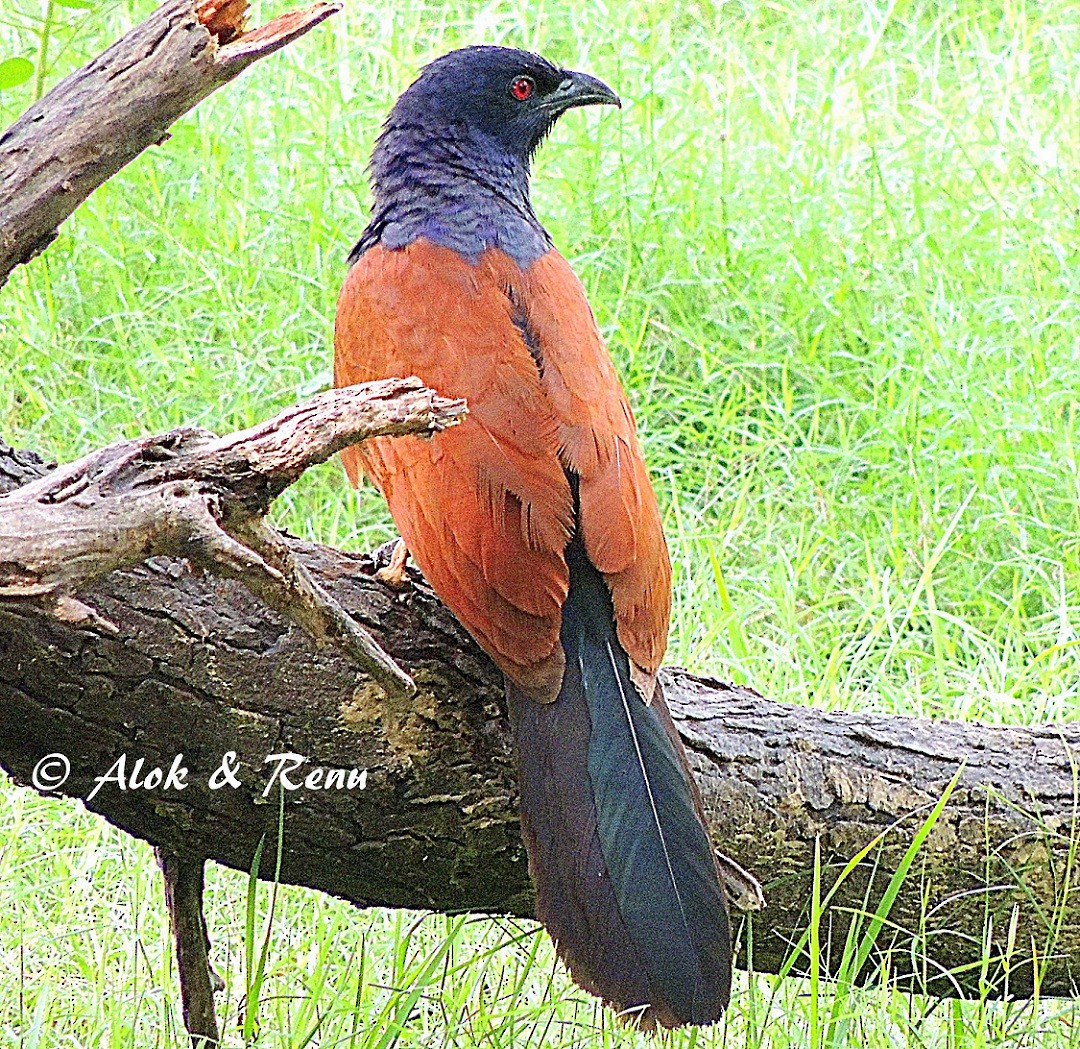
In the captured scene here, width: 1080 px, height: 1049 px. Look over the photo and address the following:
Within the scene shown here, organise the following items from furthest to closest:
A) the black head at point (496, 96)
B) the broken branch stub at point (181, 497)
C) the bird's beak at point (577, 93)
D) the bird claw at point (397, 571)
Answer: the bird's beak at point (577, 93) < the black head at point (496, 96) < the bird claw at point (397, 571) < the broken branch stub at point (181, 497)

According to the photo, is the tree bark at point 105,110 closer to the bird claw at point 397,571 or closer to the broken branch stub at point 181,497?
the broken branch stub at point 181,497

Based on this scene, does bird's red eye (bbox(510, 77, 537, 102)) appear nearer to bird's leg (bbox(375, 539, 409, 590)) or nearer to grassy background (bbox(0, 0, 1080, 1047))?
bird's leg (bbox(375, 539, 409, 590))

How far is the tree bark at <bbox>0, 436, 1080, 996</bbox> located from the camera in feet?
6.29

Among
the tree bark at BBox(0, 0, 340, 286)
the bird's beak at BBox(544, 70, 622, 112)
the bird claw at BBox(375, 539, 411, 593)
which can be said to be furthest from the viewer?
the bird's beak at BBox(544, 70, 622, 112)

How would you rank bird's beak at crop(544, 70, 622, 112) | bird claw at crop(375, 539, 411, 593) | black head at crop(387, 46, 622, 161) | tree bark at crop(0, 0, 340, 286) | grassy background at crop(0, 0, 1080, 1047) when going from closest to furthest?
tree bark at crop(0, 0, 340, 286) < bird claw at crop(375, 539, 411, 593) < black head at crop(387, 46, 622, 161) < bird's beak at crop(544, 70, 622, 112) < grassy background at crop(0, 0, 1080, 1047)

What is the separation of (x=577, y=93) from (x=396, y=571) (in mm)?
1216

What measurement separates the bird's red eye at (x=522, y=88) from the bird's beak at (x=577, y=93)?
41 mm

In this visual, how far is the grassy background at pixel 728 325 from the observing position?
11.3 feet

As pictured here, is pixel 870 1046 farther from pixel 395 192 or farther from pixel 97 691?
pixel 395 192

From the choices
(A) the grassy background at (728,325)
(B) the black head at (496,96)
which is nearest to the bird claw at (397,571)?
(A) the grassy background at (728,325)

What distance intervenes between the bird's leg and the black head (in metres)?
0.91

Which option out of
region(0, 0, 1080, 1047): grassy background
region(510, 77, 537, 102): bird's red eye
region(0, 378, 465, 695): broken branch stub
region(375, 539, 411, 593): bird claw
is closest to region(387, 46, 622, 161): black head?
region(510, 77, 537, 102): bird's red eye

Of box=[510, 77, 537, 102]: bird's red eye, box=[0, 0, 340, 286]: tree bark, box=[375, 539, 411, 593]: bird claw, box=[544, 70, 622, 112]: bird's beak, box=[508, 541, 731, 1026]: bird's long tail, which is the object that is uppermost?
box=[0, 0, 340, 286]: tree bark

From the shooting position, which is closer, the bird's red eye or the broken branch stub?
the broken branch stub
